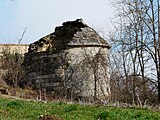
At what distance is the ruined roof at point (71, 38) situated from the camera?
2606 centimetres

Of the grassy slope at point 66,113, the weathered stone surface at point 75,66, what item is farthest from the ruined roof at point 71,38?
the grassy slope at point 66,113

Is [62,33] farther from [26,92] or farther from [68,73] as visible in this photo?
[26,92]

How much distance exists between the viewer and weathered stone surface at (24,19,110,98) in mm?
25578

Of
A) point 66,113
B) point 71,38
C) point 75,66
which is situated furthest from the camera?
point 71,38

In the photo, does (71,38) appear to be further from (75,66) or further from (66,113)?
(66,113)

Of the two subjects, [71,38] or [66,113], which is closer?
[66,113]

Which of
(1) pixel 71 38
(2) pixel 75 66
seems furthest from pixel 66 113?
(1) pixel 71 38

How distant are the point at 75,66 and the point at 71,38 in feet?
5.77

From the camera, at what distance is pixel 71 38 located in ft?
86.3

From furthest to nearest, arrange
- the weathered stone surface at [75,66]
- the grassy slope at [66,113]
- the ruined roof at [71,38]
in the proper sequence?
the ruined roof at [71,38] → the weathered stone surface at [75,66] → the grassy slope at [66,113]

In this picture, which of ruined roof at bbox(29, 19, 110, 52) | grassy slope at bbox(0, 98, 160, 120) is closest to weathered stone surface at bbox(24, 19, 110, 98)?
ruined roof at bbox(29, 19, 110, 52)

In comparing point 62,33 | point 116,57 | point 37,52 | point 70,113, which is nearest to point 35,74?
point 37,52

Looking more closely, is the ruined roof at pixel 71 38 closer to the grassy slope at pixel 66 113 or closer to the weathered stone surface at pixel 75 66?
the weathered stone surface at pixel 75 66

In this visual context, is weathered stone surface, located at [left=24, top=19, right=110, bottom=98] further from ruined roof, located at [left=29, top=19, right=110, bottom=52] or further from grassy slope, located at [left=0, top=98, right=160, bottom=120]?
grassy slope, located at [left=0, top=98, right=160, bottom=120]
